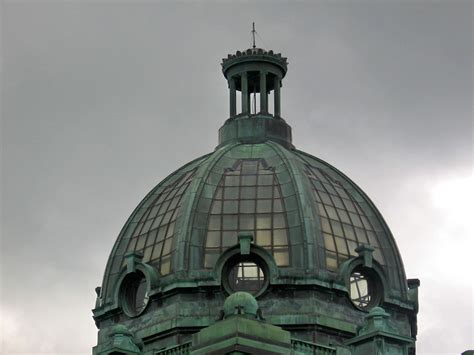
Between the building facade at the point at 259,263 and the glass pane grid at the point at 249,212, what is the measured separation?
0.05m

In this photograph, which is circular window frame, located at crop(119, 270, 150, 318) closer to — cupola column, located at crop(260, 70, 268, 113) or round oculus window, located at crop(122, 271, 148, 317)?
round oculus window, located at crop(122, 271, 148, 317)

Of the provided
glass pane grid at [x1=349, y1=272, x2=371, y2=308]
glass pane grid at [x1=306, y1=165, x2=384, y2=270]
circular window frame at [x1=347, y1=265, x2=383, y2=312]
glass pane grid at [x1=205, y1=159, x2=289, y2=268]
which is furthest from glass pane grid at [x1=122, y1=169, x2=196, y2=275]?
circular window frame at [x1=347, y1=265, x2=383, y2=312]

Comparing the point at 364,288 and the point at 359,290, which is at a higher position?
the point at 364,288

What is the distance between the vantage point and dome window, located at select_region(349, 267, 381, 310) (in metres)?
84.6

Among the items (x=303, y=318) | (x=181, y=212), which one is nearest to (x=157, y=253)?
(x=181, y=212)

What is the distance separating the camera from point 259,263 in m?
83.2

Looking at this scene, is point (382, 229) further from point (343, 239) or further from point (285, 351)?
point (285, 351)

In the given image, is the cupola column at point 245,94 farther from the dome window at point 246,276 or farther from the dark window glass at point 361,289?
the dark window glass at point 361,289

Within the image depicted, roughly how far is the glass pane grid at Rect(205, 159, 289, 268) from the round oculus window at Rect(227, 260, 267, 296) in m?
1.00

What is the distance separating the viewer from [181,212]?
8644 cm

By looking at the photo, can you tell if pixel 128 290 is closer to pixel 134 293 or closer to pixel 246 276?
pixel 134 293

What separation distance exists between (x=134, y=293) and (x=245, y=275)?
5894mm

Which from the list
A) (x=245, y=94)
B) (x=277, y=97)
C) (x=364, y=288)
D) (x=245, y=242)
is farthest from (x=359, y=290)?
(x=277, y=97)

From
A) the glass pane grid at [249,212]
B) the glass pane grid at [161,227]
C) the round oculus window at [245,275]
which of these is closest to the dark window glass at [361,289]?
the glass pane grid at [249,212]
